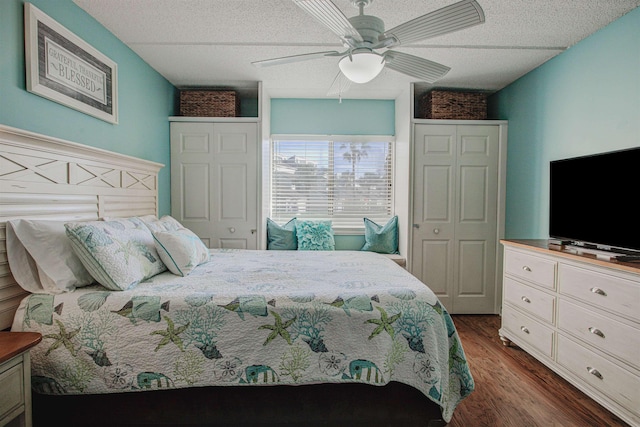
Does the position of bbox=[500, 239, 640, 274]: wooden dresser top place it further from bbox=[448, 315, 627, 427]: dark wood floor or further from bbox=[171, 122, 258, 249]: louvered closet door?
bbox=[171, 122, 258, 249]: louvered closet door

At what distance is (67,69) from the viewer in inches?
78.8

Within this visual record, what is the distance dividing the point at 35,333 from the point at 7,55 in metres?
1.38

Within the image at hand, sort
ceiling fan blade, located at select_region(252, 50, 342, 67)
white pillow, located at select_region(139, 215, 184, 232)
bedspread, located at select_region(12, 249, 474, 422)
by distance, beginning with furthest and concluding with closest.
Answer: white pillow, located at select_region(139, 215, 184, 232) → ceiling fan blade, located at select_region(252, 50, 342, 67) → bedspread, located at select_region(12, 249, 474, 422)

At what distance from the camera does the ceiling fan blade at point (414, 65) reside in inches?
72.6

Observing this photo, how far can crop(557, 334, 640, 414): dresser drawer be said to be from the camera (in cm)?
167

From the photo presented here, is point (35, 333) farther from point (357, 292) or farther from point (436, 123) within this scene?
point (436, 123)

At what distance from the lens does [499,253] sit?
351 centimetres

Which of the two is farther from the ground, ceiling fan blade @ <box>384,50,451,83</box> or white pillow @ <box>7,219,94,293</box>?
ceiling fan blade @ <box>384,50,451,83</box>

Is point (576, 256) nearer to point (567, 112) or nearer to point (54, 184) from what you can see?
point (567, 112)

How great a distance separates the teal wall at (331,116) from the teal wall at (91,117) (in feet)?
4.07

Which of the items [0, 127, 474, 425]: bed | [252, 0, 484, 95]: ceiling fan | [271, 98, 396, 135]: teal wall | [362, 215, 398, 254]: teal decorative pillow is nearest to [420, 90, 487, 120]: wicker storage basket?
[271, 98, 396, 135]: teal wall

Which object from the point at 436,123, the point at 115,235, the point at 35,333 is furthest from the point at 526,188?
the point at 35,333

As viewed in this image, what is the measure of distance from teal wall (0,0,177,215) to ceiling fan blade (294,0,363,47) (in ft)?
4.99

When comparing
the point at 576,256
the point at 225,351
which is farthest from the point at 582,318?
the point at 225,351
